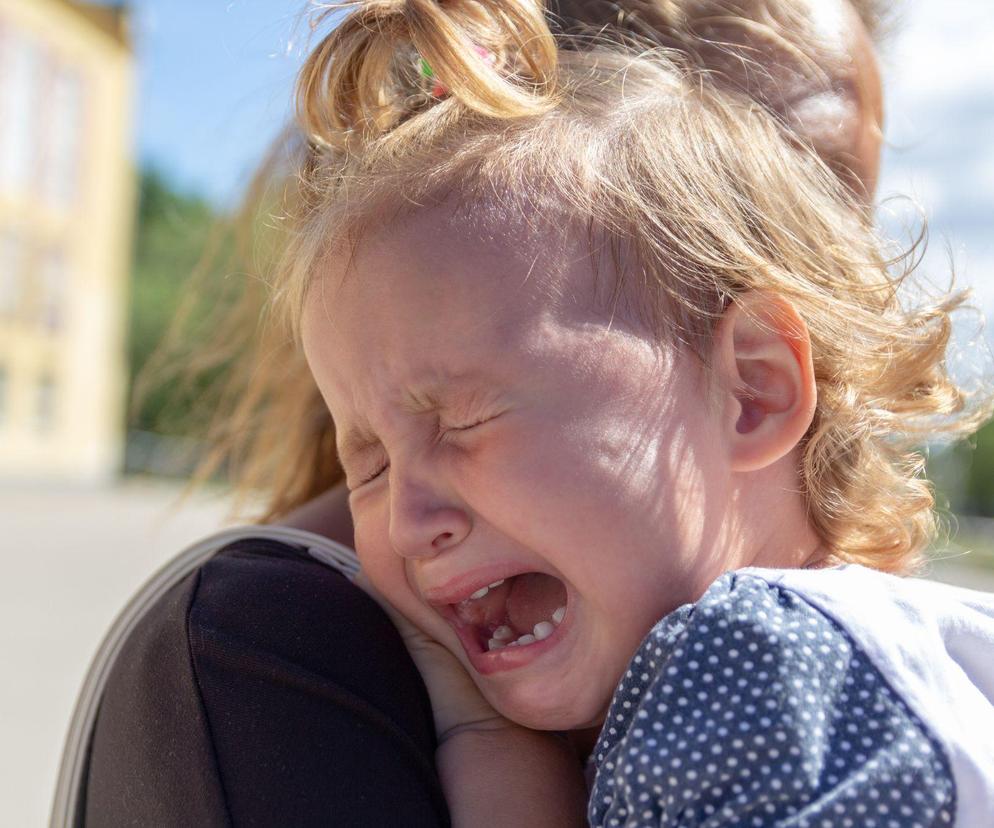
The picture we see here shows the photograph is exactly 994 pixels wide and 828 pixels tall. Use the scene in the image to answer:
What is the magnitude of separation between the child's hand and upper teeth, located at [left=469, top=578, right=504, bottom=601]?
9 cm

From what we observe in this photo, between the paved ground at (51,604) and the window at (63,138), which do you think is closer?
the paved ground at (51,604)

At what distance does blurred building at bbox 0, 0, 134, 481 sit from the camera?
2547cm

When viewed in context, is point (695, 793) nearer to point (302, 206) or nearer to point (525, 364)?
point (525, 364)

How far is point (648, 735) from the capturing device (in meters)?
1.12

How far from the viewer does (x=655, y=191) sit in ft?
4.91

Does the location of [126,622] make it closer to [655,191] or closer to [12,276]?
[655,191]

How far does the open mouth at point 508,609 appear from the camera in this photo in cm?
146

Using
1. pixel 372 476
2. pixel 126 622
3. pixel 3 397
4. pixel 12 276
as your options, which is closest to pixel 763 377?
pixel 372 476

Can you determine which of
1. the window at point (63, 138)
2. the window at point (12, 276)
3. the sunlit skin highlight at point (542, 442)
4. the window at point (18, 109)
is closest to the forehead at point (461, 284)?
the sunlit skin highlight at point (542, 442)

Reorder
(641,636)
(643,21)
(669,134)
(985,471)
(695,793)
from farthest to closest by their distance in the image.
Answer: (985,471) < (643,21) < (669,134) < (641,636) < (695,793)

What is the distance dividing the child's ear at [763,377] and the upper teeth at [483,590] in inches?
12.8

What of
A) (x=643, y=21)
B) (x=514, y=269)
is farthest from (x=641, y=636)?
(x=643, y=21)

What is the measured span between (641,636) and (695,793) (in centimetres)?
30

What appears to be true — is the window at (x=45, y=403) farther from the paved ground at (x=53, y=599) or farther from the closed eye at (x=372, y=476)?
the closed eye at (x=372, y=476)
